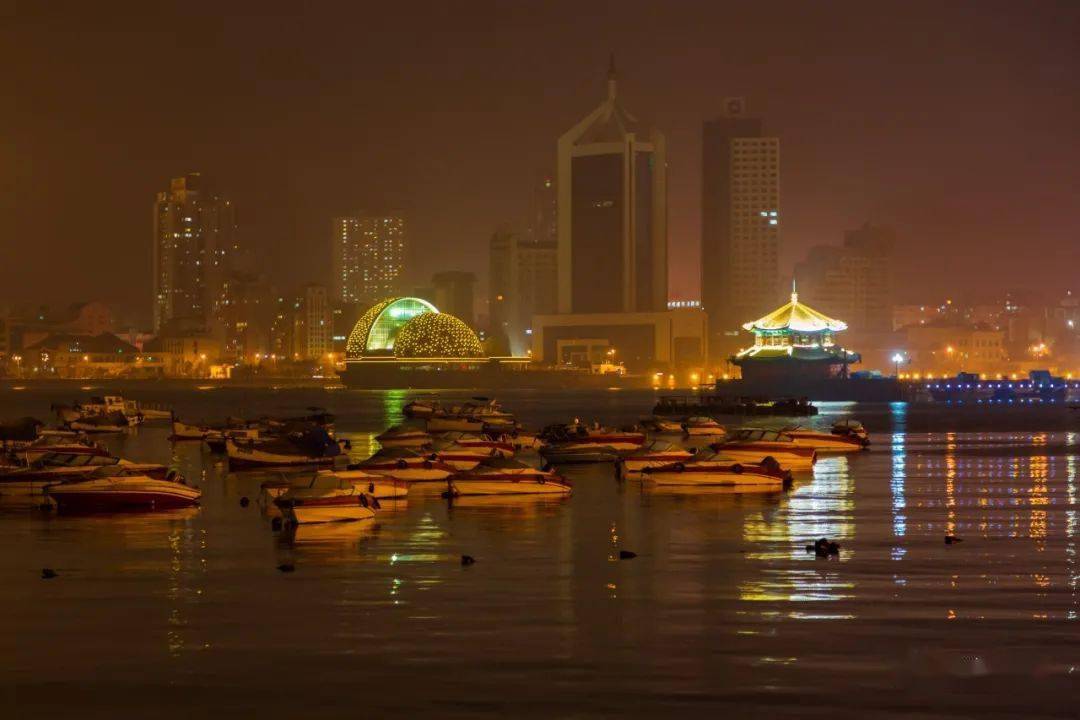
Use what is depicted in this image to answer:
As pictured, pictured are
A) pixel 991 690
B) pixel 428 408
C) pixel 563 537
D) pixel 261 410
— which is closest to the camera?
pixel 991 690

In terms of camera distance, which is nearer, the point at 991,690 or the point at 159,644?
the point at 991,690

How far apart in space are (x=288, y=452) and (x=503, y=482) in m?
17.1

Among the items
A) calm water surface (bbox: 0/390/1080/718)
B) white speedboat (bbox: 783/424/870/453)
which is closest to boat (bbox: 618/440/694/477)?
calm water surface (bbox: 0/390/1080/718)

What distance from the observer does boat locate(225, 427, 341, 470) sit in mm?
59812

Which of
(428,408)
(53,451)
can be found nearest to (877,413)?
(428,408)

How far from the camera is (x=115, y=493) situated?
4353 cm

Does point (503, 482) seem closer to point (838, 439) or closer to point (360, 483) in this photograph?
point (360, 483)

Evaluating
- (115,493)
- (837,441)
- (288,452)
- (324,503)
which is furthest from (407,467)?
(837,441)

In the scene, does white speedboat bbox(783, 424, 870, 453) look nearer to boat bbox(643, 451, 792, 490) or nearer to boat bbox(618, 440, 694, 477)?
boat bbox(618, 440, 694, 477)

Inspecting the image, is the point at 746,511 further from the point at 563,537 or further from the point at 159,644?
the point at 159,644

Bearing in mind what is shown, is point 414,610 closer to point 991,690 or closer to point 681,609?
point 681,609

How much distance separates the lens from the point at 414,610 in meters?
26.0

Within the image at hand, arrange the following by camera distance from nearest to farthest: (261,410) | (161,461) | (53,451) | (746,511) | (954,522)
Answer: (954,522) < (746,511) < (53,451) < (161,461) < (261,410)

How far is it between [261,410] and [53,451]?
87471 millimetres
